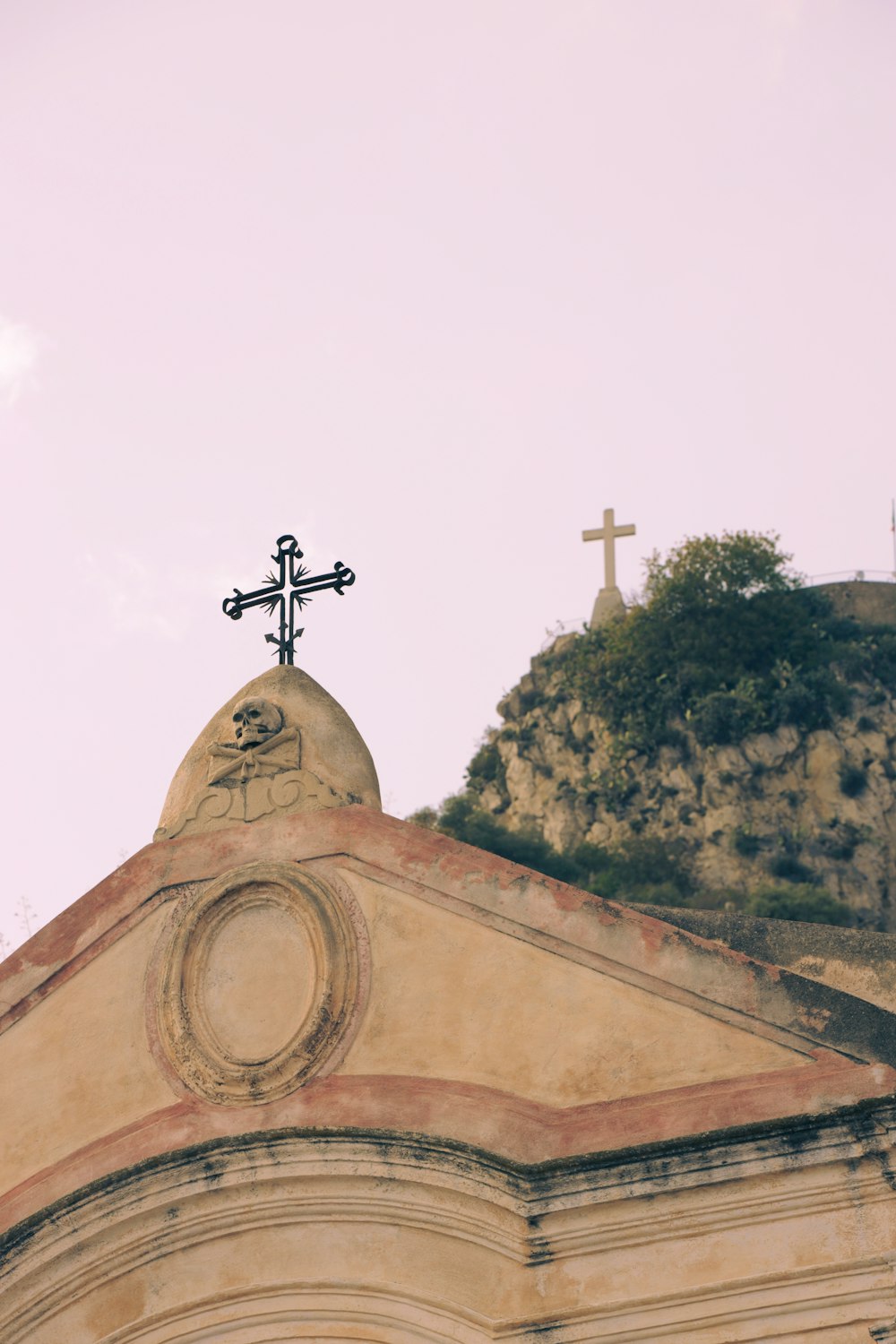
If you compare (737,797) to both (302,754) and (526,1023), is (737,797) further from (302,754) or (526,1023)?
(526,1023)

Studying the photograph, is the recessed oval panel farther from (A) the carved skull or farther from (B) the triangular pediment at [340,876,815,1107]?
(A) the carved skull

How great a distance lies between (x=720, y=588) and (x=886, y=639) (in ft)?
12.7

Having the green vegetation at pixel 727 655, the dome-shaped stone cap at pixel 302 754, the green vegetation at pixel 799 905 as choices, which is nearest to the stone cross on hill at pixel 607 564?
the green vegetation at pixel 727 655

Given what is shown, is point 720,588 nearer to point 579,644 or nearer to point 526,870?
point 579,644

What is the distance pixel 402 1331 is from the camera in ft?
31.4

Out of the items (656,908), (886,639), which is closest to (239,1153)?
(656,908)

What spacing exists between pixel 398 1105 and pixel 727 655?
32546 mm

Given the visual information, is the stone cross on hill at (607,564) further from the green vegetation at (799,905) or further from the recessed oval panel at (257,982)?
the recessed oval panel at (257,982)

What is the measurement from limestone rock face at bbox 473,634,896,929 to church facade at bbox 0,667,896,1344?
27.8m

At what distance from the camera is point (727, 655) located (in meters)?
41.7

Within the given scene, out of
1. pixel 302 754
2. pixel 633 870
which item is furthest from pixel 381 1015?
pixel 633 870

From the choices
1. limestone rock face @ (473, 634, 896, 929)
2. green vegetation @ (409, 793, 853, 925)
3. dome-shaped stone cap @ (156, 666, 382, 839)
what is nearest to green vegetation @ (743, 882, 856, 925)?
green vegetation @ (409, 793, 853, 925)

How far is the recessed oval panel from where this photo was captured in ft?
34.0

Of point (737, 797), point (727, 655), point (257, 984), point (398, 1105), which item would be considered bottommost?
point (398, 1105)
